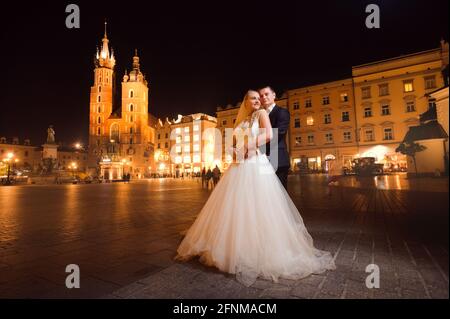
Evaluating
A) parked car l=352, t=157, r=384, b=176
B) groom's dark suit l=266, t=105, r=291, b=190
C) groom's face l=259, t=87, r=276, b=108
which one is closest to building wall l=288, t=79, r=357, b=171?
parked car l=352, t=157, r=384, b=176

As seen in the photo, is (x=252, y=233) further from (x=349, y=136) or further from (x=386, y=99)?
(x=349, y=136)

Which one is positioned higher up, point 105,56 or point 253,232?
point 105,56

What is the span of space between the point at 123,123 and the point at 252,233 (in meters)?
77.4

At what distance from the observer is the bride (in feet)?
8.62

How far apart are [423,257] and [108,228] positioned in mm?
5389

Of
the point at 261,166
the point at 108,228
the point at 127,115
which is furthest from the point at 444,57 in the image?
the point at 127,115

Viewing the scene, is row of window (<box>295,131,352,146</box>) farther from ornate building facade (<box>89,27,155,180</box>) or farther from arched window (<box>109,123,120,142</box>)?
arched window (<box>109,123,120,142</box>)

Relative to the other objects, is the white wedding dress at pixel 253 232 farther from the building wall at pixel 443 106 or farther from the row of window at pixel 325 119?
the row of window at pixel 325 119

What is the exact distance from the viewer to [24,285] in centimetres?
245

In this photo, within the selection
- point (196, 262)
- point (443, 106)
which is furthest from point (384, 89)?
point (196, 262)

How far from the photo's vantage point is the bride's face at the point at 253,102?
3.36 meters

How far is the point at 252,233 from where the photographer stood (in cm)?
280

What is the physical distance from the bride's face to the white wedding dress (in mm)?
113
